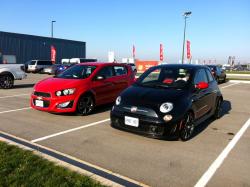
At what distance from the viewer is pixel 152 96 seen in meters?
5.36

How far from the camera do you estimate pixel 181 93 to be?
5.45 m

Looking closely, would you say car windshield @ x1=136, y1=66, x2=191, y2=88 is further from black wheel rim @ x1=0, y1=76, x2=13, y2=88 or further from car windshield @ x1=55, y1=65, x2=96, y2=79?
black wheel rim @ x1=0, y1=76, x2=13, y2=88

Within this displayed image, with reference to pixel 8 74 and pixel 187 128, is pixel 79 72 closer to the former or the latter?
pixel 187 128

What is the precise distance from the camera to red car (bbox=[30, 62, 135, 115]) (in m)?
7.04

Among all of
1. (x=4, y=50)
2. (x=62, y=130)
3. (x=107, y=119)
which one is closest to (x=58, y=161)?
(x=62, y=130)

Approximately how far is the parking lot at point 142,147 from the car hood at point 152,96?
2.57 ft

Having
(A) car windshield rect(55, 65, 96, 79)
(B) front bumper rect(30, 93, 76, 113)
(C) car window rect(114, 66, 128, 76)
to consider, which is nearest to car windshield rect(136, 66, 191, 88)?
(B) front bumper rect(30, 93, 76, 113)

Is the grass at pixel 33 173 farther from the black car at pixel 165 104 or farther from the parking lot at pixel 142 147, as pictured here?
the black car at pixel 165 104

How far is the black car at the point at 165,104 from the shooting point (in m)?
5.00

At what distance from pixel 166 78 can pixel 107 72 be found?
108 inches

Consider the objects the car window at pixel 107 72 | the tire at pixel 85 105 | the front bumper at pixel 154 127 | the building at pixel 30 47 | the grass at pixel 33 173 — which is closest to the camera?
the grass at pixel 33 173

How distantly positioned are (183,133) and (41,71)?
97.9 feet

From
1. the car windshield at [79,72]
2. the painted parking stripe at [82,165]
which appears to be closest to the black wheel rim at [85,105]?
the car windshield at [79,72]

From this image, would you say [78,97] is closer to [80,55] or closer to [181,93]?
[181,93]
